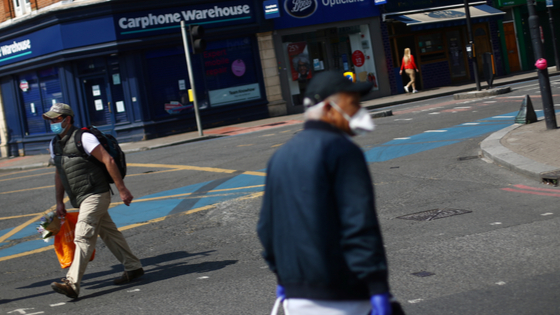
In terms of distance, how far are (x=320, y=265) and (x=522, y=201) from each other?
17.2 ft

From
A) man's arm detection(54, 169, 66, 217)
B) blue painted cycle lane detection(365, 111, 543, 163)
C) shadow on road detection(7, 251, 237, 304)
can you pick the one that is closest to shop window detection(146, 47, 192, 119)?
blue painted cycle lane detection(365, 111, 543, 163)

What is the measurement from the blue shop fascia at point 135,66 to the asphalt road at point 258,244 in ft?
31.4

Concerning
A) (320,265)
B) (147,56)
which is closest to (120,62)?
(147,56)

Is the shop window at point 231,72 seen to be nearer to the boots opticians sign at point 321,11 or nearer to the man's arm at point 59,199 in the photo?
the boots opticians sign at point 321,11

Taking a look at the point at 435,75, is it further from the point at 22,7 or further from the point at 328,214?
the point at 328,214

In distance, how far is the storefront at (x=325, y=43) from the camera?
80.1 ft

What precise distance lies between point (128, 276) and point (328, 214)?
159 inches

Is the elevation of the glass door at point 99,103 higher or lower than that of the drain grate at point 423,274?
higher

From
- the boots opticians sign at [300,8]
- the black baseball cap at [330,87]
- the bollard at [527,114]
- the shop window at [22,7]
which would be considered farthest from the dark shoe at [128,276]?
the boots opticians sign at [300,8]

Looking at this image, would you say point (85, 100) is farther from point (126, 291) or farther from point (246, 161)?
point (126, 291)

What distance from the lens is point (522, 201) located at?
6898mm

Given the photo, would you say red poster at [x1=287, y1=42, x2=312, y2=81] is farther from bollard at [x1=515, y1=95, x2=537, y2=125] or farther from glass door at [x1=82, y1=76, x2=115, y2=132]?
bollard at [x1=515, y1=95, x2=537, y2=125]

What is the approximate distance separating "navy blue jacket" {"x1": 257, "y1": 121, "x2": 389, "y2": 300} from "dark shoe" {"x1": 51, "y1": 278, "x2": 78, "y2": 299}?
3396mm

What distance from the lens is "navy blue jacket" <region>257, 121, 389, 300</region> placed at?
226 centimetres
